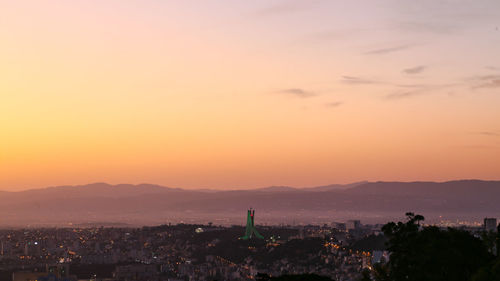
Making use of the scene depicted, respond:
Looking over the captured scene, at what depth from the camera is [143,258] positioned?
195375 millimetres

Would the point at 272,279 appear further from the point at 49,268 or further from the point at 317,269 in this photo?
the point at 49,268

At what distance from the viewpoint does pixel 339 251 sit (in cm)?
14925

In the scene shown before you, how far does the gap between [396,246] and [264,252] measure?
13202cm

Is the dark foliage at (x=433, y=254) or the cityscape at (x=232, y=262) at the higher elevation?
the dark foliage at (x=433, y=254)

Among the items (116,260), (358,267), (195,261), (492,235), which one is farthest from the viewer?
(116,260)

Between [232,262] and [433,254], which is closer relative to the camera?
[433,254]

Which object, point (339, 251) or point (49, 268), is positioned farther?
point (49, 268)

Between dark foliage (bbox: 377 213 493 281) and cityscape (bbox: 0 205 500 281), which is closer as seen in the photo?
dark foliage (bbox: 377 213 493 281)

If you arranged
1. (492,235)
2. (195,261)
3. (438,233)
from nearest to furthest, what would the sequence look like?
1. (438,233)
2. (492,235)
3. (195,261)

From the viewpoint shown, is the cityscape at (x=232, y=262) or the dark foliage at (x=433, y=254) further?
the cityscape at (x=232, y=262)

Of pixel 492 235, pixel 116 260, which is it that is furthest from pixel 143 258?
pixel 492 235

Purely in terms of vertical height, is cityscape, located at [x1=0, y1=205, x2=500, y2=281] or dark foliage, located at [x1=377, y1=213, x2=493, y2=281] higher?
dark foliage, located at [x1=377, y1=213, x2=493, y2=281]

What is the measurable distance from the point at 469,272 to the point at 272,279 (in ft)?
27.8

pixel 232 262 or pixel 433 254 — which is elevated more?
pixel 433 254
